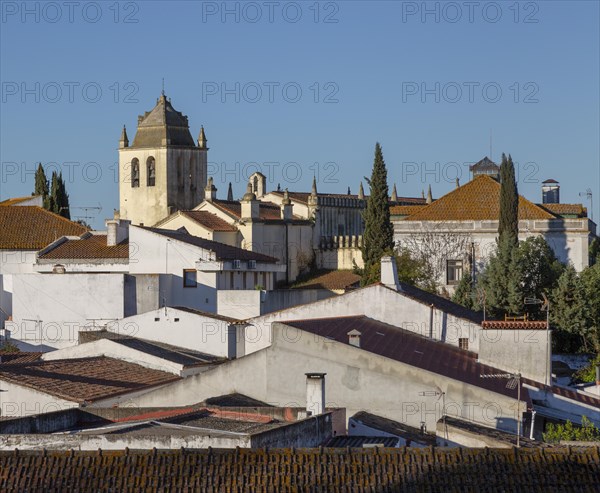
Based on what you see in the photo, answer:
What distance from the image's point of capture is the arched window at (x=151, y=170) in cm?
8900

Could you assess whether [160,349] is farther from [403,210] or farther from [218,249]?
[403,210]

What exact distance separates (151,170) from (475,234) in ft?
88.3

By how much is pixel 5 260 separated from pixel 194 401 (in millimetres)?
32059

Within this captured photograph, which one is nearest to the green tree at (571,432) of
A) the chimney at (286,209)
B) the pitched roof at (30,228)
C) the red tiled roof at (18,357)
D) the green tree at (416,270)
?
the red tiled roof at (18,357)

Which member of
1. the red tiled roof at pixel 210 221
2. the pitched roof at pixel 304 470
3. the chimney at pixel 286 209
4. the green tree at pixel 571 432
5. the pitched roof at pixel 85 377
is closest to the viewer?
the pitched roof at pixel 304 470

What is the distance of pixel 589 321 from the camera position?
174 ft

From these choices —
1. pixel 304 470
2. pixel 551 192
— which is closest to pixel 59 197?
pixel 551 192

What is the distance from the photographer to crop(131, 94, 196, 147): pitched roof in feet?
292

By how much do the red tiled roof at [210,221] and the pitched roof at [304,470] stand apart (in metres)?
54.9

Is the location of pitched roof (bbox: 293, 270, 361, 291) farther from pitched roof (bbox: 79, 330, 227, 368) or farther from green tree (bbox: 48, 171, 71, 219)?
pitched roof (bbox: 79, 330, 227, 368)

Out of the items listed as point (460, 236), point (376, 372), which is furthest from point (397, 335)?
point (460, 236)

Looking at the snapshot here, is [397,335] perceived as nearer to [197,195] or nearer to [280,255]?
[280,255]

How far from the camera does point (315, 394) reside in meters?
25.4

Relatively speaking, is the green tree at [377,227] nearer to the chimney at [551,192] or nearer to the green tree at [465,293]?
the green tree at [465,293]
